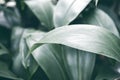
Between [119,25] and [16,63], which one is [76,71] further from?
[119,25]

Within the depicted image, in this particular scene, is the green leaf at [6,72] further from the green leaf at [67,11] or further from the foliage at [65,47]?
the green leaf at [67,11]

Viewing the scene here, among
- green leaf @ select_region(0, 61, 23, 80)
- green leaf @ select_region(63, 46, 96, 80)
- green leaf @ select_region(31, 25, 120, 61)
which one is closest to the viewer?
green leaf @ select_region(31, 25, 120, 61)

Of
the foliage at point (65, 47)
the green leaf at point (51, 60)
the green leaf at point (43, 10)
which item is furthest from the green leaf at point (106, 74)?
the green leaf at point (43, 10)

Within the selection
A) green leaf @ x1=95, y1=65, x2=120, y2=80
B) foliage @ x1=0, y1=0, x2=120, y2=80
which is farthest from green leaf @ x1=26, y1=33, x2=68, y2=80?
green leaf @ x1=95, y1=65, x2=120, y2=80

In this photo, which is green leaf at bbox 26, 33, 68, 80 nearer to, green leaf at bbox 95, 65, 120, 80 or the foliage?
the foliage

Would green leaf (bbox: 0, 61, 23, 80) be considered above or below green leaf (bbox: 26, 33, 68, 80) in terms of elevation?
below

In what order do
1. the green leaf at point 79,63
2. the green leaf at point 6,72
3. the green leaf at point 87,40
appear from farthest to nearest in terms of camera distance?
the green leaf at point 6,72 < the green leaf at point 79,63 < the green leaf at point 87,40

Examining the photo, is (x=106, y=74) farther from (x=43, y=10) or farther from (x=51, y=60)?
(x=43, y=10)
